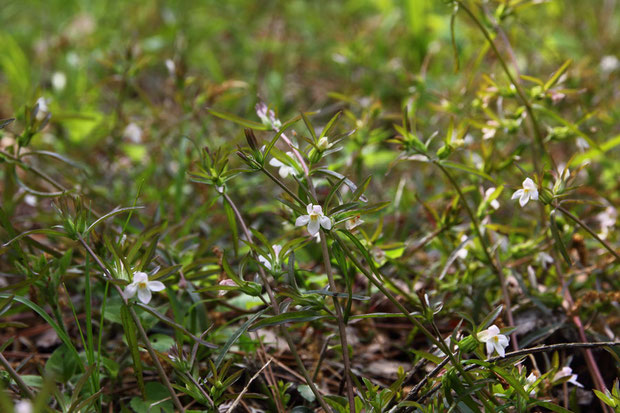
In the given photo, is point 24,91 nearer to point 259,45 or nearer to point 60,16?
point 60,16

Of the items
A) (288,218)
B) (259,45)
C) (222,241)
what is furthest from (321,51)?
(288,218)

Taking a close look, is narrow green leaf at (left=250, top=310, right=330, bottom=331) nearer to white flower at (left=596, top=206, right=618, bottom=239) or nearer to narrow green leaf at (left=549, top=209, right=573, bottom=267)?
A: narrow green leaf at (left=549, top=209, right=573, bottom=267)

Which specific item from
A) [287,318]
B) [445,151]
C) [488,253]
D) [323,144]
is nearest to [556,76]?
[445,151]

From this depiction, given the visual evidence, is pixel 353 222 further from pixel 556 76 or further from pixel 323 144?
pixel 556 76

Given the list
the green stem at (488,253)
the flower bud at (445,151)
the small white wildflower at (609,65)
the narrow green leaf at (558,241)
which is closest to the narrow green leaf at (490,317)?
the narrow green leaf at (558,241)

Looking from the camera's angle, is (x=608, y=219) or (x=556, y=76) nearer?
(x=556, y=76)

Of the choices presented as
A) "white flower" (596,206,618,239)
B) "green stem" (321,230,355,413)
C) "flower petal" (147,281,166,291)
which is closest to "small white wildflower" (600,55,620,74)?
"white flower" (596,206,618,239)
